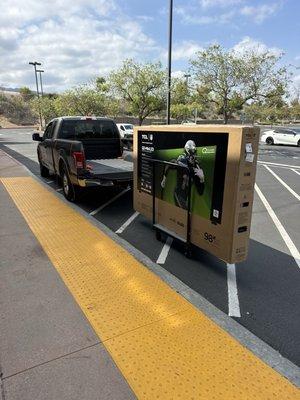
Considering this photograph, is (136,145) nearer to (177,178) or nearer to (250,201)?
(177,178)

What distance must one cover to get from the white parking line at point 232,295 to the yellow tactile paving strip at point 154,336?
1.15 ft

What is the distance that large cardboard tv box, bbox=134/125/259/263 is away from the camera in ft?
12.2

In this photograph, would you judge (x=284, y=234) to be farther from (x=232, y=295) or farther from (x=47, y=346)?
(x=47, y=346)

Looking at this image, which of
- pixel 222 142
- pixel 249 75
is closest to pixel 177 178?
pixel 222 142

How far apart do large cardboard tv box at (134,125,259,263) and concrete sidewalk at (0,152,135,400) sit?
1907mm

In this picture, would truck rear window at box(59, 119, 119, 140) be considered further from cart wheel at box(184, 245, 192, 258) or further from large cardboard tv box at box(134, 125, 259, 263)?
cart wheel at box(184, 245, 192, 258)

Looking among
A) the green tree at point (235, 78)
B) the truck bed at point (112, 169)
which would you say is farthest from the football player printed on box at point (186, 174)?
the green tree at point (235, 78)

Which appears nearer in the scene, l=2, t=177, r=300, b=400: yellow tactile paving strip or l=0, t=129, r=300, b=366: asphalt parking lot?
l=2, t=177, r=300, b=400: yellow tactile paving strip

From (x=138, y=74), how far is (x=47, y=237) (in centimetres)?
2041

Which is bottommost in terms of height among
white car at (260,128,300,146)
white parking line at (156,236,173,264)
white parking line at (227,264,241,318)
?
white car at (260,128,300,146)

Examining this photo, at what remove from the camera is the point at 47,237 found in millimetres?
5715

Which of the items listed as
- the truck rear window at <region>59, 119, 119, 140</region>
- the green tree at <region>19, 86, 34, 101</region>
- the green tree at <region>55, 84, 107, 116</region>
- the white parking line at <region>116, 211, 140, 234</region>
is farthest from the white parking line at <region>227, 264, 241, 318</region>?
the green tree at <region>19, 86, 34, 101</region>

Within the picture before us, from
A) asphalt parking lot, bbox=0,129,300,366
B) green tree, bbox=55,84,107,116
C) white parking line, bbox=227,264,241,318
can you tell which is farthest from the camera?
green tree, bbox=55,84,107,116

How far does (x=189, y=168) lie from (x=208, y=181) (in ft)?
1.21
